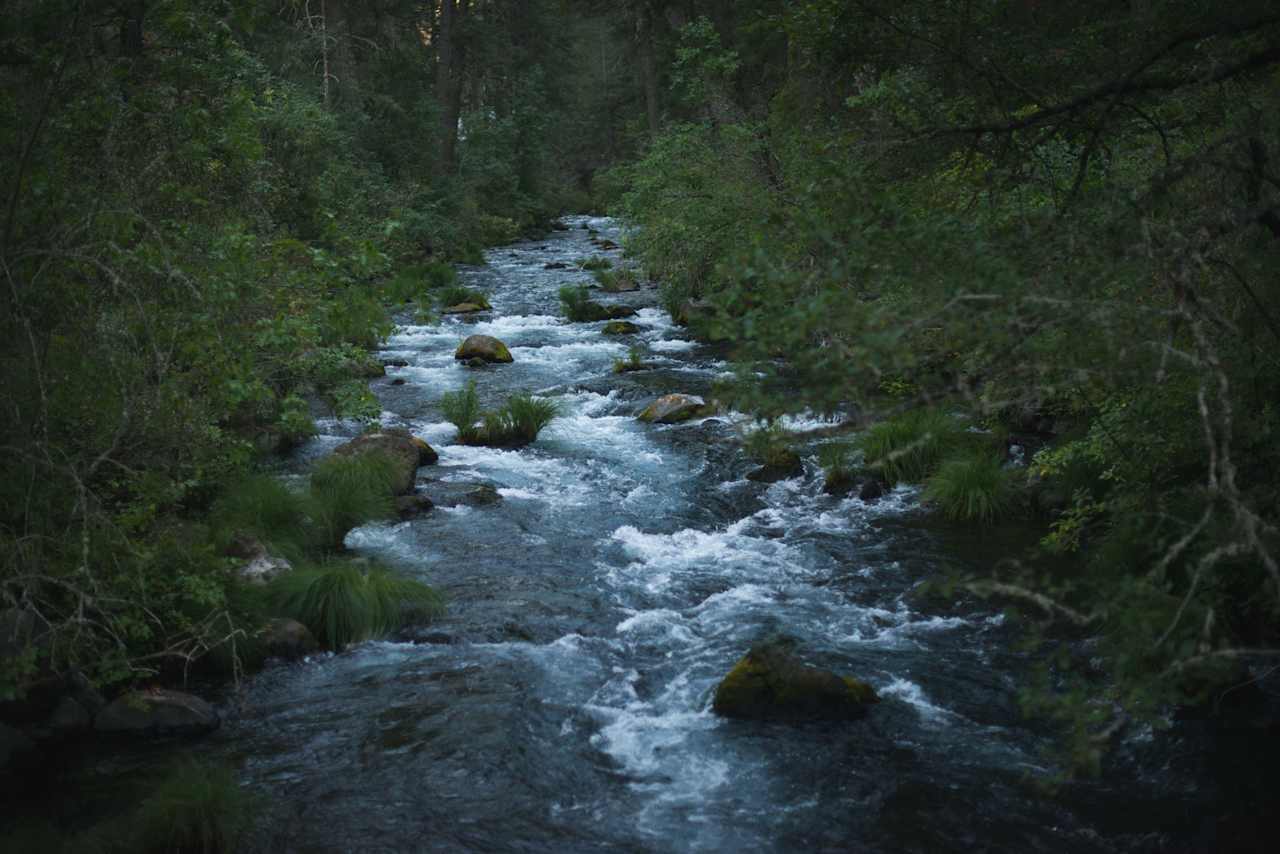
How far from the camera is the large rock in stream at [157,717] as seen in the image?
22.0ft

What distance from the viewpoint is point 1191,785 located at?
6195mm

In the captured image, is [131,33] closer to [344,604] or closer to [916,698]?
[344,604]

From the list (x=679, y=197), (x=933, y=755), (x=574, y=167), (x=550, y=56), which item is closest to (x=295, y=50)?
(x=679, y=197)

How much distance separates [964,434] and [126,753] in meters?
9.08

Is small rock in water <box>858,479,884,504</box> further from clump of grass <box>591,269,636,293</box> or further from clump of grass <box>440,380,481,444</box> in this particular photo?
clump of grass <box>591,269,636,293</box>

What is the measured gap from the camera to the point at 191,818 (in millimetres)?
5477

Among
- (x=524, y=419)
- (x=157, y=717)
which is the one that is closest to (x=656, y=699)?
(x=157, y=717)

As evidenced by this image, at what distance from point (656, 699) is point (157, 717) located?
3.20 m

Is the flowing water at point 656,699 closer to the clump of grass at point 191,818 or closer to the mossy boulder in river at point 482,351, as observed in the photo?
the clump of grass at point 191,818

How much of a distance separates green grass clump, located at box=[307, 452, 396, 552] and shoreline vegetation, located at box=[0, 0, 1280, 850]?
35mm

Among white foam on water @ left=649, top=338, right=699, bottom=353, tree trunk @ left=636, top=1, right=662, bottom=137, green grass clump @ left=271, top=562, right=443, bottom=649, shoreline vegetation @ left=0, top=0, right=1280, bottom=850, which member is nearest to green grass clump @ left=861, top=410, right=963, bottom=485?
shoreline vegetation @ left=0, top=0, right=1280, bottom=850

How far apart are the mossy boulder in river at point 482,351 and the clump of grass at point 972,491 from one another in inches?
365

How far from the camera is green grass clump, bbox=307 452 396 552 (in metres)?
10.0

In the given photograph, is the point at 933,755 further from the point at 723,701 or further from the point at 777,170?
Answer: the point at 777,170
